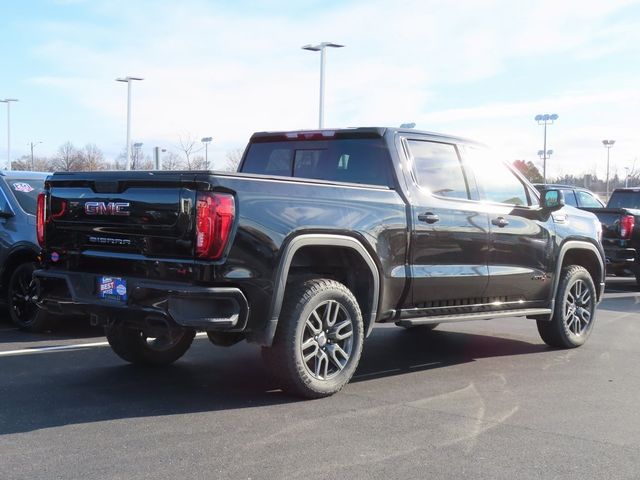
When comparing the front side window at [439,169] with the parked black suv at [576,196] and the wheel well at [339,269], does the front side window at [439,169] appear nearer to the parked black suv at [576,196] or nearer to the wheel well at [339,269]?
the wheel well at [339,269]

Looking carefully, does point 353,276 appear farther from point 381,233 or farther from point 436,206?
point 436,206

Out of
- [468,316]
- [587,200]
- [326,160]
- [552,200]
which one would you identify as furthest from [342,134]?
[587,200]

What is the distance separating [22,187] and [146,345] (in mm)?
3173

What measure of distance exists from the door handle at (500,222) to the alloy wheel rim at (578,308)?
1.32 m

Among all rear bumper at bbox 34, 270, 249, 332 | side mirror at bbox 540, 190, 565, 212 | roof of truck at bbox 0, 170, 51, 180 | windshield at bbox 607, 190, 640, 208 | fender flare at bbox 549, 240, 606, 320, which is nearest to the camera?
rear bumper at bbox 34, 270, 249, 332

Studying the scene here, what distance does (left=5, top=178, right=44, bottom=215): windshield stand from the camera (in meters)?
8.42

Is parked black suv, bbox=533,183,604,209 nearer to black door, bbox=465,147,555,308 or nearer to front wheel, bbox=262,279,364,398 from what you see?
black door, bbox=465,147,555,308

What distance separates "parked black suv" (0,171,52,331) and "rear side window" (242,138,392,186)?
2694mm

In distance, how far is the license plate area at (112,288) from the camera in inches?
201

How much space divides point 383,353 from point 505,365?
118 centimetres

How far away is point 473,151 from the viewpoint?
22.9 feet

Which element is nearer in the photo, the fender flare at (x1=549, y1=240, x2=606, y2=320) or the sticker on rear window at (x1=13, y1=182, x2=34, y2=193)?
the fender flare at (x1=549, y1=240, x2=606, y2=320)

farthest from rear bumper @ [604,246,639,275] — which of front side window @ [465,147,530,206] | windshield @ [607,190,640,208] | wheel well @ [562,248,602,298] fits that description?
front side window @ [465,147,530,206]

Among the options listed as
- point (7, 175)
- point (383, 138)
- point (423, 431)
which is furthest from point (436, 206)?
point (7, 175)
